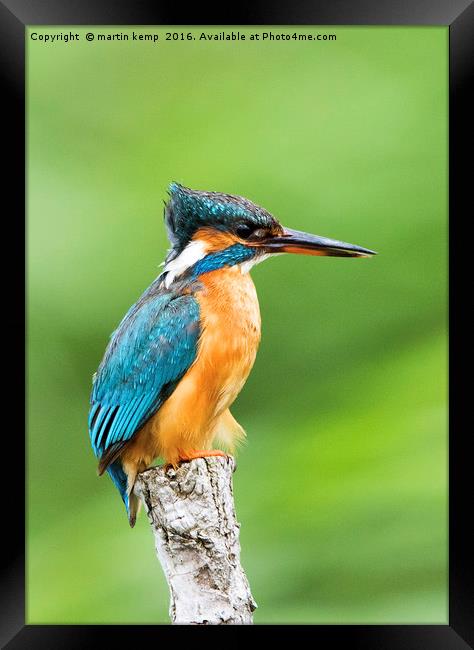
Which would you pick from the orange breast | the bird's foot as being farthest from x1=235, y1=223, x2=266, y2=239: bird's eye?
the bird's foot

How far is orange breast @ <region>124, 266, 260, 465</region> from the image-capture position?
3959 mm

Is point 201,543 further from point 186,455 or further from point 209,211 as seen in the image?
point 209,211

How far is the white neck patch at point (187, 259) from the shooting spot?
4094 mm

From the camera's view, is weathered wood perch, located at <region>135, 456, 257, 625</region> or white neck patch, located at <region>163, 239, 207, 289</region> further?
white neck patch, located at <region>163, 239, 207, 289</region>

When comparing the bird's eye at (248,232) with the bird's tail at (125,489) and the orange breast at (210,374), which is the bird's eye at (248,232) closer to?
the orange breast at (210,374)

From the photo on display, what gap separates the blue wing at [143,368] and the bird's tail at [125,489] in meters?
0.11

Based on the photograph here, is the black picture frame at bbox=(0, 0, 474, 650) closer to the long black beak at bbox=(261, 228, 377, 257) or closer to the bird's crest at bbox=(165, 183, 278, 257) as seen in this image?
the long black beak at bbox=(261, 228, 377, 257)

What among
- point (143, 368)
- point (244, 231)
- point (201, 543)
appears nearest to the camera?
point (201, 543)

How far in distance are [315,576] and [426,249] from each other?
1.37m

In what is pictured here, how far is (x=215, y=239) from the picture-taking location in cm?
409

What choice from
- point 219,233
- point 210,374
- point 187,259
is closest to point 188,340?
point 210,374

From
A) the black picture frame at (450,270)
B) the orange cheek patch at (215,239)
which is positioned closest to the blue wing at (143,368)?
the orange cheek patch at (215,239)

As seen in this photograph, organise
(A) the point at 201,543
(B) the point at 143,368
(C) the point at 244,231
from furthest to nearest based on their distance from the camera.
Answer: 1. (C) the point at 244,231
2. (B) the point at 143,368
3. (A) the point at 201,543

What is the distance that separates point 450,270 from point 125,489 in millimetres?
1527
